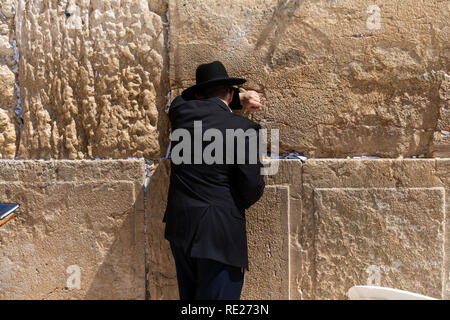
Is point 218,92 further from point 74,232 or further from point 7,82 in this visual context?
point 7,82

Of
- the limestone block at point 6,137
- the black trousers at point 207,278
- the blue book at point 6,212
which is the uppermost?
the limestone block at point 6,137

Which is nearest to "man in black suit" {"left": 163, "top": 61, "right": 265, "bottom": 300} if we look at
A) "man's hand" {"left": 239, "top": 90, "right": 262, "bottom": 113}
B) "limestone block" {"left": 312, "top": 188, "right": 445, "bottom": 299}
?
"man's hand" {"left": 239, "top": 90, "right": 262, "bottom": 113}

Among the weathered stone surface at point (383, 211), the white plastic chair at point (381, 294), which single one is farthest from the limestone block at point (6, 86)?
the white plastic chair at point (381, 294)

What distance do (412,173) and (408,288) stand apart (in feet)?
2.76

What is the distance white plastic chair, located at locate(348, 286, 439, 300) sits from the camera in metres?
1.68

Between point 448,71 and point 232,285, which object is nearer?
point 232,285

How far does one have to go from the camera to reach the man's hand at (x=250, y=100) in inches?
98.1

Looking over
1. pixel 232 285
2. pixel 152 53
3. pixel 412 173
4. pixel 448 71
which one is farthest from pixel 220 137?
pixel 448 71

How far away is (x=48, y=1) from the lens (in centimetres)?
272

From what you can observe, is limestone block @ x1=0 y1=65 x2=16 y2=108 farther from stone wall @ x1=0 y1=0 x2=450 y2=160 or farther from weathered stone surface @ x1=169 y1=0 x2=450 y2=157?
weathered stone surface @ x1=169 y1=0 x2=450 y2=157

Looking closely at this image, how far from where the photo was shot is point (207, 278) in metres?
2.04

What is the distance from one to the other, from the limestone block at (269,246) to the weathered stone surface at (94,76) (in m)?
0.91

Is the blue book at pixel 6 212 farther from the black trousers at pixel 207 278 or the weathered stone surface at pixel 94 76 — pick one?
the black trousers at pixel 207 278

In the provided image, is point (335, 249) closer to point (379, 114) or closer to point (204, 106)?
point (379, 114)
